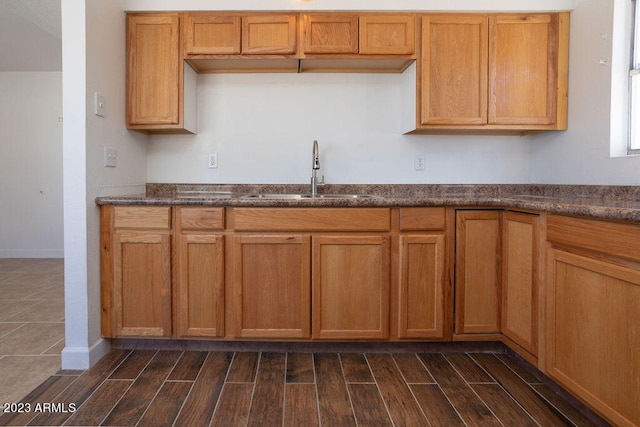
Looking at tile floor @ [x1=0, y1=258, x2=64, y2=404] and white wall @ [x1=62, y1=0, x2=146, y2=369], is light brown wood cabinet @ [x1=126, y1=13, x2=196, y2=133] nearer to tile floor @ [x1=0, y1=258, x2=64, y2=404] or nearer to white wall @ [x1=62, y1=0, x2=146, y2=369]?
white wall @ [x1=62, y1=0, x2=146, y2=369]

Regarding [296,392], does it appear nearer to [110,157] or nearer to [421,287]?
[421,287]

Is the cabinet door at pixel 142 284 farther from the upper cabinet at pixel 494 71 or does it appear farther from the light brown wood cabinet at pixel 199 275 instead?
the upper cabinet at pixel 494 71

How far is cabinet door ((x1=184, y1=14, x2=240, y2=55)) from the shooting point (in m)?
2.46

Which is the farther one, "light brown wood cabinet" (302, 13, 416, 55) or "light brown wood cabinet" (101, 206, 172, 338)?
"light brown wood cabinet" (302, 13, 416, 55)

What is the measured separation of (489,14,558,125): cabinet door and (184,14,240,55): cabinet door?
1575 millimetres

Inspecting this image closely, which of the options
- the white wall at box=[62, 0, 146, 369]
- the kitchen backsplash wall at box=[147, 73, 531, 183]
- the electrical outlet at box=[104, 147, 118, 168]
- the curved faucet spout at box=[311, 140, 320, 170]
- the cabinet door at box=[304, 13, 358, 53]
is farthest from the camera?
the kitchen backsplash wall at box=[147, 73, 531, 183]

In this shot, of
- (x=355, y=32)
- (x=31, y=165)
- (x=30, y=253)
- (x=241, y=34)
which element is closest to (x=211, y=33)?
(x=241, y=34)

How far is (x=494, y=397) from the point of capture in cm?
178

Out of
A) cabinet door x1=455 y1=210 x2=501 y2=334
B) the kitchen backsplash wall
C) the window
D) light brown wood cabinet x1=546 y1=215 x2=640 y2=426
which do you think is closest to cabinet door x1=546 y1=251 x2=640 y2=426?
light brown wood cabinet x1=546 y1=215 x2=640 y2=426

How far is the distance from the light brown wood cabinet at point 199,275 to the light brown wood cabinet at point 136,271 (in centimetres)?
6

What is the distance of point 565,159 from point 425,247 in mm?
1150

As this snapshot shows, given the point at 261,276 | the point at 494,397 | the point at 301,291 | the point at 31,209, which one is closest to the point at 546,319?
the point at 494,397

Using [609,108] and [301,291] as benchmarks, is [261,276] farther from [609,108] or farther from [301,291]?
[609,108]

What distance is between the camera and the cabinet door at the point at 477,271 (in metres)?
2.19
